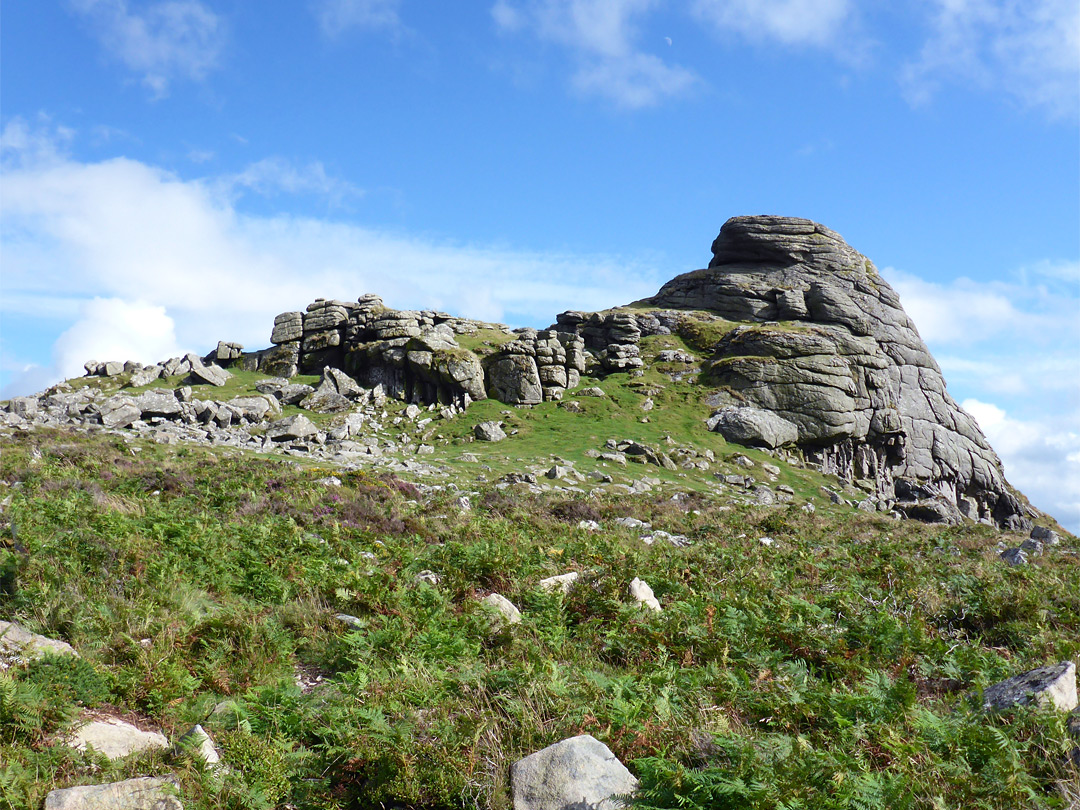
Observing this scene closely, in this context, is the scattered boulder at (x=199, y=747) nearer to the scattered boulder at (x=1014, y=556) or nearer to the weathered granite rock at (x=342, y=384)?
the scattered boulder at (x=1014, y=556)

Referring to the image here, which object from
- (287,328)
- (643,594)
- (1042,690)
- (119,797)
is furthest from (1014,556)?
(287,328)

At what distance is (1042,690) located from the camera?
214 inches

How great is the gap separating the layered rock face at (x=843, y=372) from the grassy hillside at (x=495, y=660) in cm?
5411

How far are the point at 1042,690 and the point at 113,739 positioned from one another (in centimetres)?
800

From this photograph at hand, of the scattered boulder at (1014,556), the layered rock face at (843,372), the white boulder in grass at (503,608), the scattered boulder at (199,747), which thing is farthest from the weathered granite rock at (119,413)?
the layered rock face at (843,372)

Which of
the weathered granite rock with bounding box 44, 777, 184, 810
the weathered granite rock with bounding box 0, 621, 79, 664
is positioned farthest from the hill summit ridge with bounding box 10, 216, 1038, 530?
the weathered granite rock with bounding box 44, 777, 184, 810

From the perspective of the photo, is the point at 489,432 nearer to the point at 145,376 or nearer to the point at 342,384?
the point at 342,384

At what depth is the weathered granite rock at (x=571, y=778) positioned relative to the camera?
4.55 metres

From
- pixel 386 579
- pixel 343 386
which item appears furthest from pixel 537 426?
pixel 386 579

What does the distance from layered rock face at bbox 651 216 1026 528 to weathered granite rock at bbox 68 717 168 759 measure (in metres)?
62.5

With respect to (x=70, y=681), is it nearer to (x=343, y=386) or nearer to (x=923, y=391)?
(x=343, y=386)

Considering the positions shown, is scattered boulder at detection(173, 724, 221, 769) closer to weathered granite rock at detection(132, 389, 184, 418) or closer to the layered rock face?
weathered granite rock at detection(132, 389, 184, 418)

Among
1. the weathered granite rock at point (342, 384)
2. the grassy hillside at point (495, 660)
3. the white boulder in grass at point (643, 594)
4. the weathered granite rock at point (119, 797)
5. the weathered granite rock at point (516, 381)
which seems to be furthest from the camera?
the weathered granite rock at point (342, 384)

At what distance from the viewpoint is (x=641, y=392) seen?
66938 millimetres
